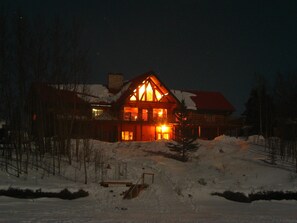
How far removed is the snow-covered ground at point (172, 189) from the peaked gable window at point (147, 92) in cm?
1127

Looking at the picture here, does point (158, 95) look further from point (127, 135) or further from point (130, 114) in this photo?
point (127, 135)

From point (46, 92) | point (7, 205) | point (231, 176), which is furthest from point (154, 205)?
point (46, 92)

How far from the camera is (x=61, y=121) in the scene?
30.3m

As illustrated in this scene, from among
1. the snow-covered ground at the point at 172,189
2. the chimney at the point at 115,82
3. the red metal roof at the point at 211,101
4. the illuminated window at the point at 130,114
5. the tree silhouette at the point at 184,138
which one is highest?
the chimney at the point at 115,82

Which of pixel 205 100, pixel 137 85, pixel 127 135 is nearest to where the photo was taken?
pixel 127 135

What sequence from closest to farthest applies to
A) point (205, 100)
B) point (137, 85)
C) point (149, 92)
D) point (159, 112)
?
point (137, 85), point (149, 92), point (159, 112), point (205, 100)

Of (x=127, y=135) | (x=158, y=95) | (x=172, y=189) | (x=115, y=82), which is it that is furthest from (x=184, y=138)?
(x=115, y=82)

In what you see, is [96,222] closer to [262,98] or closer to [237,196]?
[237,196]

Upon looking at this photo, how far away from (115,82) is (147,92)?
434 cm

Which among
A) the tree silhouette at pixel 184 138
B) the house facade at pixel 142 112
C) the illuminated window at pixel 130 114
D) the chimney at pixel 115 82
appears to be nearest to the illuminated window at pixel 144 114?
the house facade at pixel 142 112

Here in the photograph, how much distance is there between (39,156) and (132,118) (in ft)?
56.5

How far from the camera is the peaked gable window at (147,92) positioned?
4712 cm

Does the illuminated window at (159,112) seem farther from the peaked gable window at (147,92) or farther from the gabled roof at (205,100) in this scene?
the gabled roof at (205,100)

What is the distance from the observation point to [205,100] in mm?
53031
